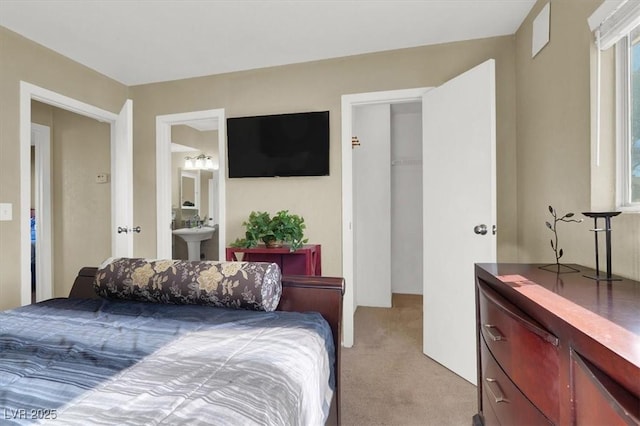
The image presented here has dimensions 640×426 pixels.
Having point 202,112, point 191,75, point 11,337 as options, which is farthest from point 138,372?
point 191,75

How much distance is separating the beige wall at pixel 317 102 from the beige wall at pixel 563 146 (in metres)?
0.12

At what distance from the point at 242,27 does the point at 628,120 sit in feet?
7.54

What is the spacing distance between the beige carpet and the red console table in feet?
2.50

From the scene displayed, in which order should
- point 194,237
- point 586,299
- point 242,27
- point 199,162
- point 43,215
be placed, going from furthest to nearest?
point 199,162
point 194,237
point 43,215
point 242,27
point 586,299

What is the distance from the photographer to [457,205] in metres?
2.23

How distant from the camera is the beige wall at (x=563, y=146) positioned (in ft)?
4.53

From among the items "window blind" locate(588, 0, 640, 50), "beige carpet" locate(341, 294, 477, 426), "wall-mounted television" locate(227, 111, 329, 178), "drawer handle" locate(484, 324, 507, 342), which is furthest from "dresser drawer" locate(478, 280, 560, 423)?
"wall-mounted television" locate(227, 111, 329, 178)

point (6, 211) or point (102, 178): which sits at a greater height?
point (102, 178)

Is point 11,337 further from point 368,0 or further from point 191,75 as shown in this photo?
point 191,75

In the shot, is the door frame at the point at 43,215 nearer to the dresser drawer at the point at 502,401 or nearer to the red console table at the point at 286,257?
the red console table at the point at 286,257

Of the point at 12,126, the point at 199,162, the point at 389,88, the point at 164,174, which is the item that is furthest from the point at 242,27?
the point at 199,162

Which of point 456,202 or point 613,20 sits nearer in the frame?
point 613,20

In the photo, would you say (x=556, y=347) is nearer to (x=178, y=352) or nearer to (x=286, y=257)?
(x=178, y=352)

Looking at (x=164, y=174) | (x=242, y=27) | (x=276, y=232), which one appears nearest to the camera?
(x=242, y=27)
